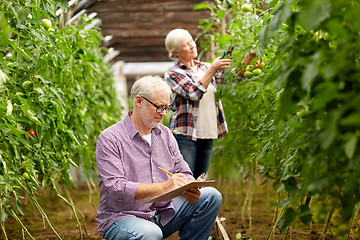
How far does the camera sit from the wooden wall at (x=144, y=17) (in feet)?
19.6

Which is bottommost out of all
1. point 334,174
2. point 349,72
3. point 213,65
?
point 334,174

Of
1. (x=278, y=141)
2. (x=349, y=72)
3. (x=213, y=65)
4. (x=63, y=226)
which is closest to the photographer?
(x=349, y=72)

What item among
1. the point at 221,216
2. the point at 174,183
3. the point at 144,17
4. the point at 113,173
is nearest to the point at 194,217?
the point at 174,183

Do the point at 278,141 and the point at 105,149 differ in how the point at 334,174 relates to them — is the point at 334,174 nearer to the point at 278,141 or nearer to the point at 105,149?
the point at 278,141

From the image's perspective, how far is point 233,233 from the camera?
3.11 meters

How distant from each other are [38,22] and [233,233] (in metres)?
1.74

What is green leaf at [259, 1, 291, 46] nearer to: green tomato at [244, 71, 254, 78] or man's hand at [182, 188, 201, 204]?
man's hand at [182, 188, 201, 204]

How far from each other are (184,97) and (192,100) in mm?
47

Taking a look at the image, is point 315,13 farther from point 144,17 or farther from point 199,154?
point 144,17

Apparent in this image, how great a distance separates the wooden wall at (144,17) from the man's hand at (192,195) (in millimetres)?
4026

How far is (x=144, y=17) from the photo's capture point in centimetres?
654

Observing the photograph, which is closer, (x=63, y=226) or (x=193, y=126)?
(x=193, y=126)

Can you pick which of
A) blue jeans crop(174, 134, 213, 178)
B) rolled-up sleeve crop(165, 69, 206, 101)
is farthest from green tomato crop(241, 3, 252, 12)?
blue jeans crop(174, 134, 213, 178)

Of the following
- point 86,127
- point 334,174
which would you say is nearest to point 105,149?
point 334,174
